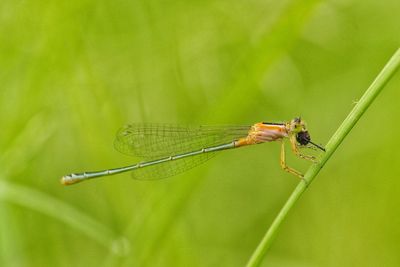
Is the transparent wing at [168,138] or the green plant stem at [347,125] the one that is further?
the transparent wing at [168,138]

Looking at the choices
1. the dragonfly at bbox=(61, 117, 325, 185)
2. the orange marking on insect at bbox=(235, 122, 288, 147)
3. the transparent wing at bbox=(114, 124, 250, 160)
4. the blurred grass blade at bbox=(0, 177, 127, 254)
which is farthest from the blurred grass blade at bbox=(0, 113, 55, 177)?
the orange marking on insect at bbox=(235, 122, 288, 147)

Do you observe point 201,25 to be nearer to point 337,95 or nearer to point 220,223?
point 337,95

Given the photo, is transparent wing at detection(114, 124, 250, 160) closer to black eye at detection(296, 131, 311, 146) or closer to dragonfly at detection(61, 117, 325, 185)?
dragonfly at detection(61, 117, 325, 185)

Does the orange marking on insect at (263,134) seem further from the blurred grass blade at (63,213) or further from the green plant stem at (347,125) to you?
the green plant stem at (347,125)

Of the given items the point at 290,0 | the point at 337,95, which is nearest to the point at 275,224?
the point at 290,0

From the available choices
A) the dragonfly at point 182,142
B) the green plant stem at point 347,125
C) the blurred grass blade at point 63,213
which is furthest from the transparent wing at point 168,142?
the green plant stem at point 347,125
